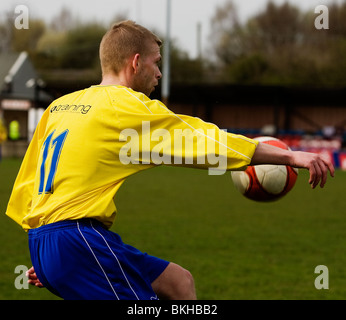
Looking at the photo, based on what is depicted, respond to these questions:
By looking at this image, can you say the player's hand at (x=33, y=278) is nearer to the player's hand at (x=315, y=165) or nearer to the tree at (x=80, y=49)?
the player's hand at (x=315, y=165)

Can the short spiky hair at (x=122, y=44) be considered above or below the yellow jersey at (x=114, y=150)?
above

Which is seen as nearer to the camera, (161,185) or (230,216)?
(230,216)

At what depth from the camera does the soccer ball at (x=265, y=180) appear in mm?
3883

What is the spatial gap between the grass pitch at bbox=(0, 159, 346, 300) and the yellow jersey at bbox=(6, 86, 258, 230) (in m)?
3.03

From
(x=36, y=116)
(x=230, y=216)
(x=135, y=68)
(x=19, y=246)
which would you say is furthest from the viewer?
(x=36, y=116)

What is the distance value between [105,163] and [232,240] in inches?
233

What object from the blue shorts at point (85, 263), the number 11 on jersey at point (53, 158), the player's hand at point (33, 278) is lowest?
the player's hand at point (33, 278)

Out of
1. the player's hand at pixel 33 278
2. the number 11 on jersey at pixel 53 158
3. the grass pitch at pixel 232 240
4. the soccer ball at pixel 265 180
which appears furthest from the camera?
the grass pitch at pixel 232 240

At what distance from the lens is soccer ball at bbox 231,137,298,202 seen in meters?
3.88

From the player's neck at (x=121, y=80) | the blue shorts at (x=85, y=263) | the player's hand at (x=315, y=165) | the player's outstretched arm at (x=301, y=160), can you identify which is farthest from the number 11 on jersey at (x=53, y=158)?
the player's hand at (x=315, y=165)

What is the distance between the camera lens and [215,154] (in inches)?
111
